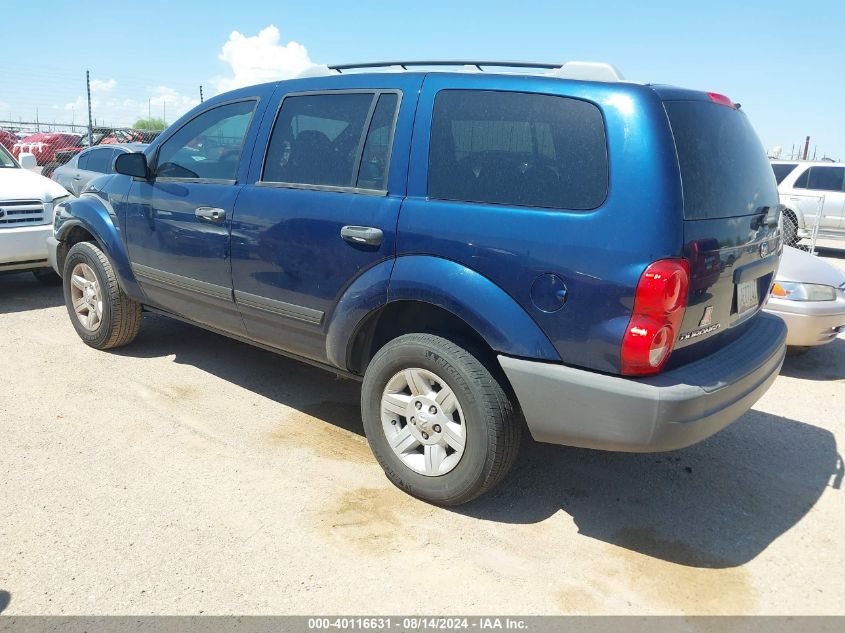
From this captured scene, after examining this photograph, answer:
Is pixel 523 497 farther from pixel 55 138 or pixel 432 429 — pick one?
pixel 55 138

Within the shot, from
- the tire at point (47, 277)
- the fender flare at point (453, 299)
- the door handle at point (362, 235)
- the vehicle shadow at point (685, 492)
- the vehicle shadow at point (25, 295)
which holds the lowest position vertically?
the vehicle shadow at point (685, 492)

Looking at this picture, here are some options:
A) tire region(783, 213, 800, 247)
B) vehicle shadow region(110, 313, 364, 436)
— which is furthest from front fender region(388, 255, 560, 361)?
tire region(783, 213, 800, 247)

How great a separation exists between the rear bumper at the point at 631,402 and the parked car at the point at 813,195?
1080cm

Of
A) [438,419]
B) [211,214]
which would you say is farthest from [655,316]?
[211,214]

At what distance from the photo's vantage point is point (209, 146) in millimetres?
4309

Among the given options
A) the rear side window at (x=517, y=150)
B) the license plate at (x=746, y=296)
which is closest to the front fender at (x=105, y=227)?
the rear side window at (x=517, y=150)

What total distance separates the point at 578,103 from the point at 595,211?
48 centimetres

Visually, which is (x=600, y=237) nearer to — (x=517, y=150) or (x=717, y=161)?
(x=517, y=150)

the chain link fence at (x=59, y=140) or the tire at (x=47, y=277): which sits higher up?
the chain link fence at (x=59, y=140)

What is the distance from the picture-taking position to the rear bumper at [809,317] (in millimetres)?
5125

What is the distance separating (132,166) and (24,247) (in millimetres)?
2888

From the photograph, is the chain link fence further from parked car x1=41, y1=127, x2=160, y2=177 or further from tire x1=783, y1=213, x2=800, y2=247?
tire x1=783, y1=213, x2=800, y2=247

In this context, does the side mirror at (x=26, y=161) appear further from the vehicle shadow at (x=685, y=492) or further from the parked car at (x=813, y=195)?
the parked car at (x=813, y=195)
